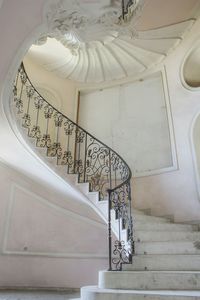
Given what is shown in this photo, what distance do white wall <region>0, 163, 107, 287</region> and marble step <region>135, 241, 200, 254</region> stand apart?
2420 millimetres

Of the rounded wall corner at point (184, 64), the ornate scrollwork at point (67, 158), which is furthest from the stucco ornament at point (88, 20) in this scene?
the ornate scrollwork at point (67, 158)

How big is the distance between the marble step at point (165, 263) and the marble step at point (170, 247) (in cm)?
18

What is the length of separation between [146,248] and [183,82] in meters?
4.24

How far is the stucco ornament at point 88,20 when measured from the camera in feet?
10.8

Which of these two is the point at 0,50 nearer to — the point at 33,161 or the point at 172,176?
the point at 33,161

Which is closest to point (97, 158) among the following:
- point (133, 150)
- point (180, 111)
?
point (133, 150)

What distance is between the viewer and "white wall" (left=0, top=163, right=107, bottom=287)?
5348mm

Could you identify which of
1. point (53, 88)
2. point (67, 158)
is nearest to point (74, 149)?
point (67, 158)

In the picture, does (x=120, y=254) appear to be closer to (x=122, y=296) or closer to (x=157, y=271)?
(x=157, y=271)

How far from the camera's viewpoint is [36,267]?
5449mm

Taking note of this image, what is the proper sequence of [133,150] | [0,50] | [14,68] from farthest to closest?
[133,150], [14,68], [0,50]

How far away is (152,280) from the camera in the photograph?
9.40 feet

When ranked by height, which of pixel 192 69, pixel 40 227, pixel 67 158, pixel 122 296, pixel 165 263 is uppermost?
pixel 192 69

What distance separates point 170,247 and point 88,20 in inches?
130
